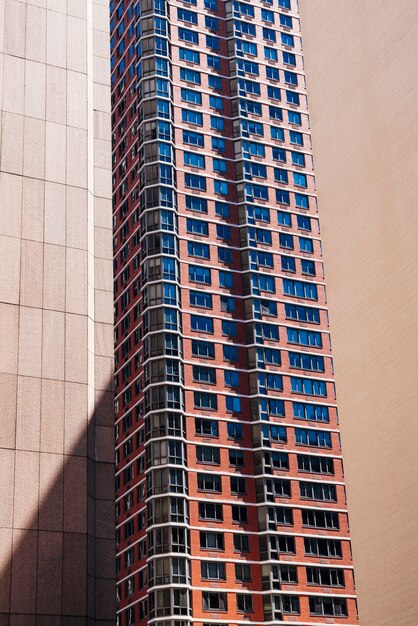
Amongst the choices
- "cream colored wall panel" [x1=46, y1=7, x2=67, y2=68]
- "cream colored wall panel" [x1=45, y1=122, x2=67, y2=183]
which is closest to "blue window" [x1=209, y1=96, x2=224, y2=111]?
"cream colored wall panel" [x1=46, y1=7, x2=67, y2=68]

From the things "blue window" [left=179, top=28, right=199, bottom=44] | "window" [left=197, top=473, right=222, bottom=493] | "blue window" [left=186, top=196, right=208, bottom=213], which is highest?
"blue window" [left=179, top=28, right=199, bottom=44]

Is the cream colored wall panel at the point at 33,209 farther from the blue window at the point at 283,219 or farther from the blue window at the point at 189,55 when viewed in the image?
the blue window at the point at 189,55

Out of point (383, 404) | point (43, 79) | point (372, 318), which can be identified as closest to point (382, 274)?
point (372, 318)

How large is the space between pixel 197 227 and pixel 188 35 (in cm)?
2207

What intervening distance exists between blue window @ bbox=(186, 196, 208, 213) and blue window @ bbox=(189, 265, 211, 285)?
612 cm

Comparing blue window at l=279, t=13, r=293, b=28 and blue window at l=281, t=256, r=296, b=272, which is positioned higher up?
blue window at l=279, t=13, r=293, b=28

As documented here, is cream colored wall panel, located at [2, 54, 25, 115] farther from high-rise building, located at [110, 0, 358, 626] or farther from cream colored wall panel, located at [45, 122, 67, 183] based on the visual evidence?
high-rise building, located at [110, 0, 358, 626]

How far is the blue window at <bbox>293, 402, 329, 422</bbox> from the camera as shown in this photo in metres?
95.2

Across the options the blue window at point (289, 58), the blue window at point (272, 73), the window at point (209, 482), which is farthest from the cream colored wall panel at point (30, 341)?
the blue window at point (289, 58)

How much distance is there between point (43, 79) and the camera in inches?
1104

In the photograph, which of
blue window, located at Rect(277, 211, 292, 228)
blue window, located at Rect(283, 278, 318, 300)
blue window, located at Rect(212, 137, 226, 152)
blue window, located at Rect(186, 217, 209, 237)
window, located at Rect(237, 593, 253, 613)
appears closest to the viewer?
window, located at Rect(237, 593, 253, 613)

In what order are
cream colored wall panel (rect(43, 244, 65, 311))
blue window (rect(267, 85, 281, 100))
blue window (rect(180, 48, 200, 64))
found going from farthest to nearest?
blue window (rect(267, 85, 281, 100)) < blue window (rect(180, 48, 200, 64)) < cream colored wall panel (rect(43, 244, 65, 311))

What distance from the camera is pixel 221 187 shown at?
101562mm

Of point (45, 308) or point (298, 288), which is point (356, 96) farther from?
point (298, 288)
